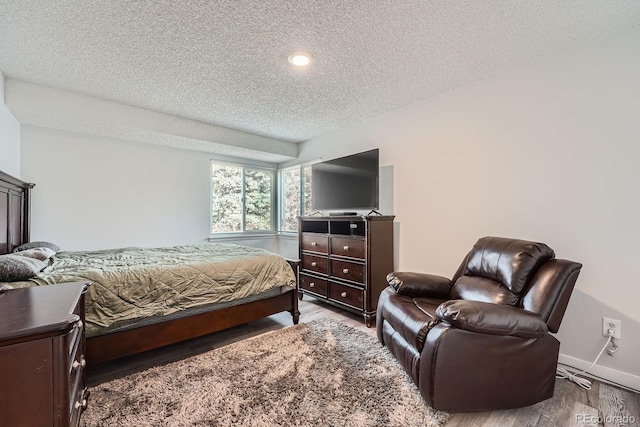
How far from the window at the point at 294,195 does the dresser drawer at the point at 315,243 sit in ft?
3.22

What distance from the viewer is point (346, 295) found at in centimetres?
323

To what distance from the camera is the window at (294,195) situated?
4832 millimetres

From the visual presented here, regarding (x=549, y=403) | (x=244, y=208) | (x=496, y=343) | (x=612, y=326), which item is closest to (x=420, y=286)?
(x=496, y=343)

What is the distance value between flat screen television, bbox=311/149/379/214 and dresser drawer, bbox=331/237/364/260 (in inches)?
15.5

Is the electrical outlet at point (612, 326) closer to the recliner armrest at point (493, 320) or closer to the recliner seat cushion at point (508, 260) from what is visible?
the recliner seat cushion at point (508, 260)

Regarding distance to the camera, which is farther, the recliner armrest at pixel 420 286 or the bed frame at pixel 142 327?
the recliner armrest at pixel 420 286

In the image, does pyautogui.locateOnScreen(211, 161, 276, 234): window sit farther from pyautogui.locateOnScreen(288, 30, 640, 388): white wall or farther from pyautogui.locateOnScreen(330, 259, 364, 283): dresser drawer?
pyautogui.locateOnScreen(288, 30, 640, 388): white wall

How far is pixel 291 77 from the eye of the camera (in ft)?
8.48

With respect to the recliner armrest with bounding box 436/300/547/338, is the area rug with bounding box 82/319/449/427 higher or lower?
lower

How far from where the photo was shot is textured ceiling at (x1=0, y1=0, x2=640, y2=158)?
1.72m

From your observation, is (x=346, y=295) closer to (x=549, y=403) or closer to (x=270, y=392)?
(x=270, y=392)

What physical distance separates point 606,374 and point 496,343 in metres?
1.17

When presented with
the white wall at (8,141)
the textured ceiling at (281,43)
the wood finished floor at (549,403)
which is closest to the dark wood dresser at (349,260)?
the wood finished floor at (549,403)

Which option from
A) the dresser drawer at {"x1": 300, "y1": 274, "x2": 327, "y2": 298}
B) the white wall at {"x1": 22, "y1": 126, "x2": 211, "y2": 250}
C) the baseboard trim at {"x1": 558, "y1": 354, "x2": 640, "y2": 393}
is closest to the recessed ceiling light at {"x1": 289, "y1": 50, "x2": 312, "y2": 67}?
the dresser drawer at {"x1": 300, "y1": 274, "x2": 327, "y2": 298}
